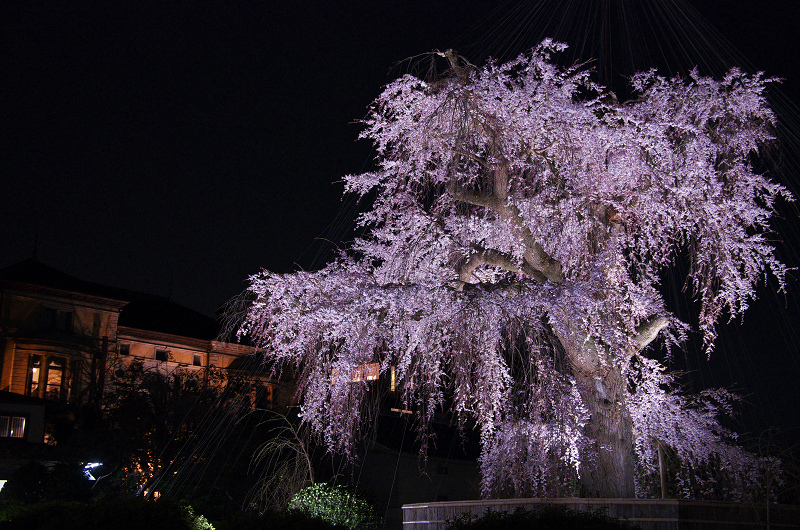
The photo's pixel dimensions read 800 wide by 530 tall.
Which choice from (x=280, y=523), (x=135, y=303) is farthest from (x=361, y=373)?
(x=135, y=303)

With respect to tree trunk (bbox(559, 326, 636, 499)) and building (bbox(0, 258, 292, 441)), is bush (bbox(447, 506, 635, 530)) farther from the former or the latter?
building (bbox(0, 258, 292, 441))

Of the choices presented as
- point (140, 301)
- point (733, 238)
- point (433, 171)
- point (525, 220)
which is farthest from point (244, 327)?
point (140, 301)

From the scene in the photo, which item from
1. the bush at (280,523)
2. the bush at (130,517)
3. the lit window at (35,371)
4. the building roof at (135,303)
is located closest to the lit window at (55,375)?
the lit window at (35,371)

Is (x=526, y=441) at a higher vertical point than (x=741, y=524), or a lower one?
higher

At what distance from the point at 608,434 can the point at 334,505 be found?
8.80 metres

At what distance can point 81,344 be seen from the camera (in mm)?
31375

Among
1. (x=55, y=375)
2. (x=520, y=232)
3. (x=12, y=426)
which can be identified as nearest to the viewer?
(x=520, y=232)

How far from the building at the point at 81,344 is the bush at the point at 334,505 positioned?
995 centimetres

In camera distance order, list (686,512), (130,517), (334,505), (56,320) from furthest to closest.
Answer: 1. (56,320)
2. (334,505)
3. (130,517)
4. (686,512)

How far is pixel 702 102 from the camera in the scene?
10.3 m

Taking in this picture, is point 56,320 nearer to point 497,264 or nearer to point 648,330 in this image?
point 497,264

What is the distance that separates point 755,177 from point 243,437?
19.0 m

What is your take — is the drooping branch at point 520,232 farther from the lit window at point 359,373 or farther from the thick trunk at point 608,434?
the lit window at point 359,373

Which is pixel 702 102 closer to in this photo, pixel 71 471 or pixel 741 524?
pixel 741 524
